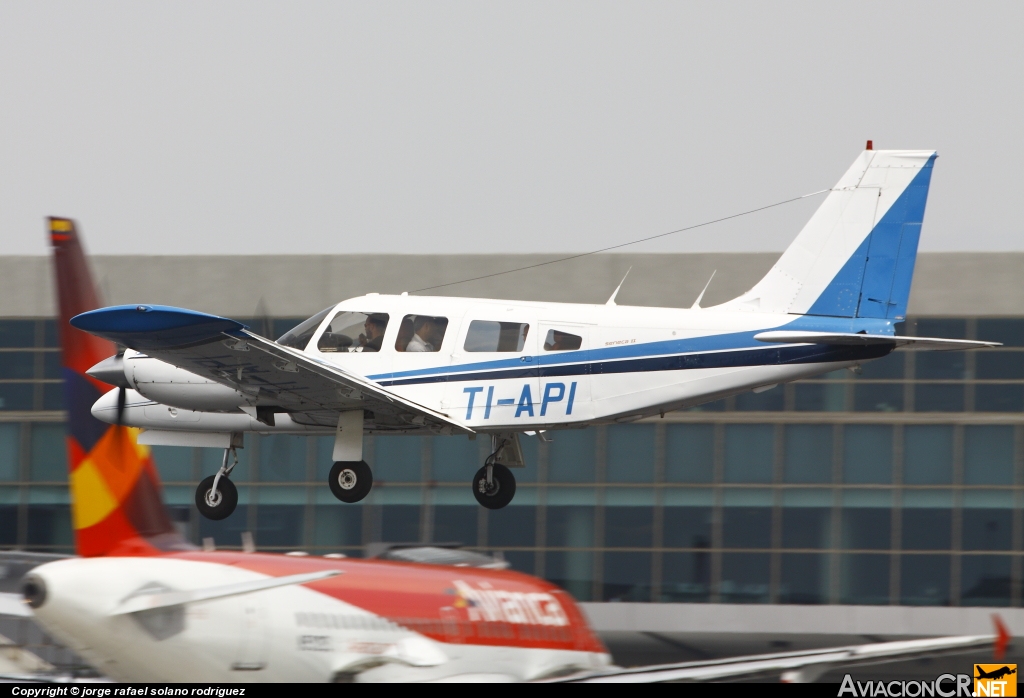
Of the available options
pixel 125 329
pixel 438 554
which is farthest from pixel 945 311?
pixel 125 329

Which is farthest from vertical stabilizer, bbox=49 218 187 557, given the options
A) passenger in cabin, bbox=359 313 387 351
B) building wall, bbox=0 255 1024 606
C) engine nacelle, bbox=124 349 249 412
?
building wall, bbox=0 255 1024 606

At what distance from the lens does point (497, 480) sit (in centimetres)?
1964

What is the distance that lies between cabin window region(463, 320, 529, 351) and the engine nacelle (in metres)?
3.61

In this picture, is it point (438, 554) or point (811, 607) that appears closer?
point (438, 554)

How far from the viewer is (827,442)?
29906 mm

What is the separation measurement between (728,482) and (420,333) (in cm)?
1391

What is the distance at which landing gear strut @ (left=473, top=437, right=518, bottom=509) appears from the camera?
19547 mm

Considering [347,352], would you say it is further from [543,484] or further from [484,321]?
[543,484]

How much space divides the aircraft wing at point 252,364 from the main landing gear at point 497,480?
148cm

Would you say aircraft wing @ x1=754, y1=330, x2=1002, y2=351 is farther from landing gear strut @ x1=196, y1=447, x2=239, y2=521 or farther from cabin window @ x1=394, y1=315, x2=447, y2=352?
landing gear strut @ x1=196, y1=447, x2=239, y2=521

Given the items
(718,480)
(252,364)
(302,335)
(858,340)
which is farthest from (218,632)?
(718,480)

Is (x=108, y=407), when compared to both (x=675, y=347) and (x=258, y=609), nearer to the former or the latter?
(x=258, y=609)

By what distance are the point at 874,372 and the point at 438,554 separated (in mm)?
17943

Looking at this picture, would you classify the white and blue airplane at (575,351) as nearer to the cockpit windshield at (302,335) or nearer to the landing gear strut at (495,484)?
the cockpit windshield at (302,335)
